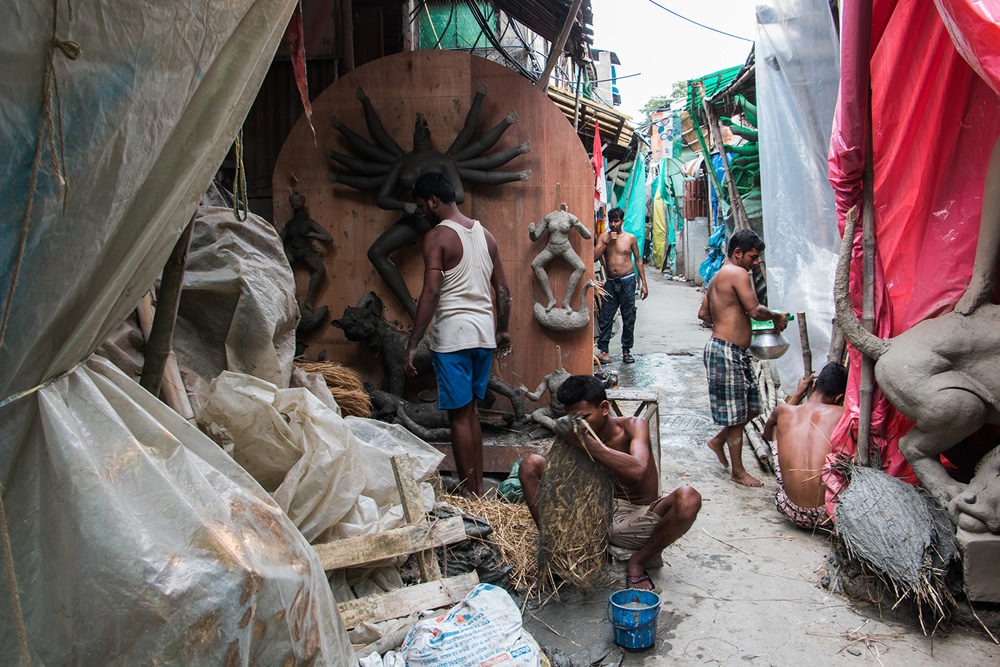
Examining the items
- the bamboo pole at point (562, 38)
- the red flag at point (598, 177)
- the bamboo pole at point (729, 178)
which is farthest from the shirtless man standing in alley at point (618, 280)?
the bamboo pole at point (562, 38)

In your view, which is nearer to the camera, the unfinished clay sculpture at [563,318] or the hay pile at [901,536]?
the hay pile at [901,536]

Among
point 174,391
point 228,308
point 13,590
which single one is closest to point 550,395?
point 228,308

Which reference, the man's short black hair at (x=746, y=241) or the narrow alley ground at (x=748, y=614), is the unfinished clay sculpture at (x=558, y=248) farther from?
the narrow alley ground at (x=748, y=614)

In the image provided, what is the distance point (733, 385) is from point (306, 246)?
11.5 feet

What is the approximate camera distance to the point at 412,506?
3.01m

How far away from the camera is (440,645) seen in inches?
89.0

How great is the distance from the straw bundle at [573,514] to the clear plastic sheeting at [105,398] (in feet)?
5.28

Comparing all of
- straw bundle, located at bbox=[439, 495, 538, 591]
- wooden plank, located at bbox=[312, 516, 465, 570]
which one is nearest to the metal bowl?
straw bundle, located at bbox=[439, 495, 538, 591]

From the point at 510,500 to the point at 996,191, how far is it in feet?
9.77

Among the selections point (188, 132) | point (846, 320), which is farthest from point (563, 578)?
point (188, 132)

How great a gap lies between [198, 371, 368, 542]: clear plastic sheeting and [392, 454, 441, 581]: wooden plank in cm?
20

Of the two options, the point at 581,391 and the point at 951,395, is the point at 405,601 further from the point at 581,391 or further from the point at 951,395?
the point at 951,395

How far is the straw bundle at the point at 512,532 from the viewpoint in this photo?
3.44 m

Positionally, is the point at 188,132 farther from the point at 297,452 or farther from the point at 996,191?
the point at 996,191
